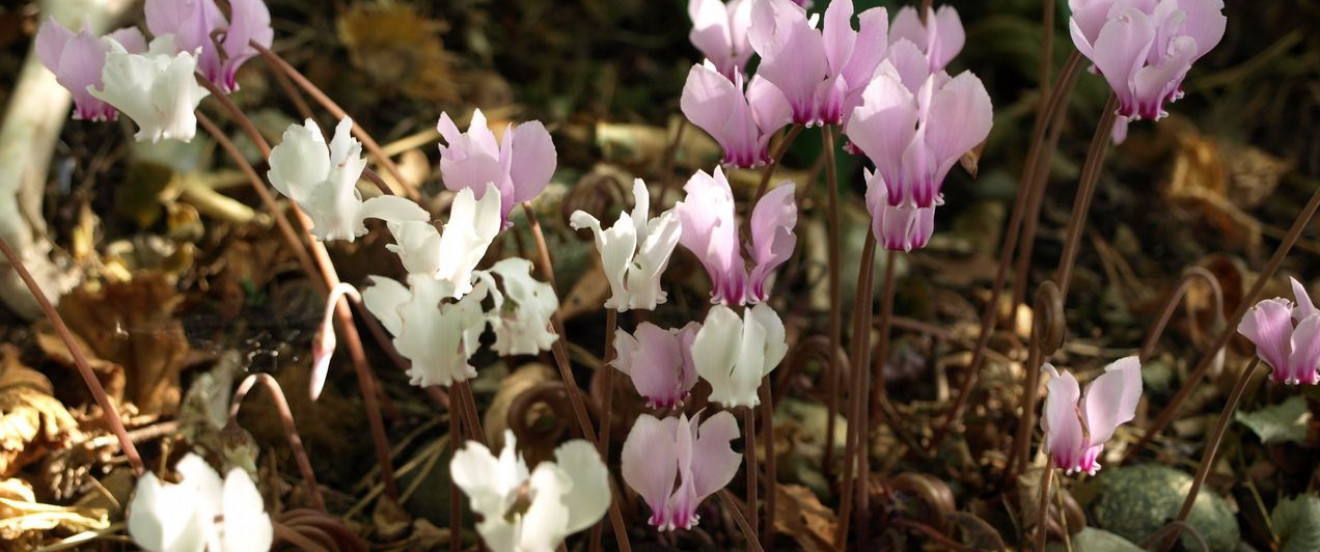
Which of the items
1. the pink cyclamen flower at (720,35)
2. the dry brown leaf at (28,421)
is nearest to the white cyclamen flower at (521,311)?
the pink cyclamen flower at (720,35)

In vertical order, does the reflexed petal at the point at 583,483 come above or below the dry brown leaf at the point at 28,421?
above

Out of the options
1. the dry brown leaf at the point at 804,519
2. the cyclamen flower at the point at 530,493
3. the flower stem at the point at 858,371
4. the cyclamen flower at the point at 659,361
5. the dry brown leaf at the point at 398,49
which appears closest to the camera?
the cyclamen flower at the point at 530,493

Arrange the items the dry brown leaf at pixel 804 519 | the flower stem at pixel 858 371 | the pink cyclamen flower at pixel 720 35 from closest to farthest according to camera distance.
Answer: the flower stem at pixel 858 371 < the pink cyclamen flower at pixel 720 35 < the dry brown leaf at pixel 804 519

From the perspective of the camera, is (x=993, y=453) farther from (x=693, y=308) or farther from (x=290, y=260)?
(x=290, y=260)

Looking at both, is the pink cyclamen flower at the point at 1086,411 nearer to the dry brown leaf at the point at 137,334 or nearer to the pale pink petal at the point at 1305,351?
the pale pink petal at the point at 1305,351

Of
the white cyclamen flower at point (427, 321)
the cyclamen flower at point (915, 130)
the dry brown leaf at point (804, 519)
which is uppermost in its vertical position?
the cyclamen flower at point (915, 130)

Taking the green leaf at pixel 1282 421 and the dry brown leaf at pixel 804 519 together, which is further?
the green leaf at pixel 1282 421
